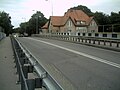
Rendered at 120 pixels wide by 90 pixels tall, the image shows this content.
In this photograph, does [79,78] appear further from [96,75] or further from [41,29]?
[41,29]

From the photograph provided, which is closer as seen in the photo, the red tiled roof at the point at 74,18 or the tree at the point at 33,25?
the red tiled roof at the point at 74,18

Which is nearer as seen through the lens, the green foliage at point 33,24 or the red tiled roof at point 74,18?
the red tiled roof at point 74,18

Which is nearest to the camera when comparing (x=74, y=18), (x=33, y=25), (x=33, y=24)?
(x=74, y=18)

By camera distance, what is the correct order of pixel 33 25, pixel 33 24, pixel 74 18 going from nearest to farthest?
pixel 74 18
pixel 33 24
pixel 33 25

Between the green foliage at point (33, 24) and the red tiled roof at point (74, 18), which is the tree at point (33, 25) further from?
the red tiled roof at point (74, 18)

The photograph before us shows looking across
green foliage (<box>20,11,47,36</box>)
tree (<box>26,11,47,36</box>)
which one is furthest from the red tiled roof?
green foliage (<box>20,11,47,36</box>)

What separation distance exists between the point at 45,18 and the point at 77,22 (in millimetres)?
61250

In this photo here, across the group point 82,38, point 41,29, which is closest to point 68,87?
point 82,38

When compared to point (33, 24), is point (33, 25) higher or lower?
lower

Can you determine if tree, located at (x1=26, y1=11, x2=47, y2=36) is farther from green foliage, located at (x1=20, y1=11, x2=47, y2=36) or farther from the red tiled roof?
the red tiled roof

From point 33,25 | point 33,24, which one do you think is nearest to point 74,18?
point 33,24

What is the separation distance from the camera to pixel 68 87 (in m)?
7.89

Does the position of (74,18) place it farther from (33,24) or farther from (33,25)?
(33,25)

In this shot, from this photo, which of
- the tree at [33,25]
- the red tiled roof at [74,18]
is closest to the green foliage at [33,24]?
the tree at [33,25]
